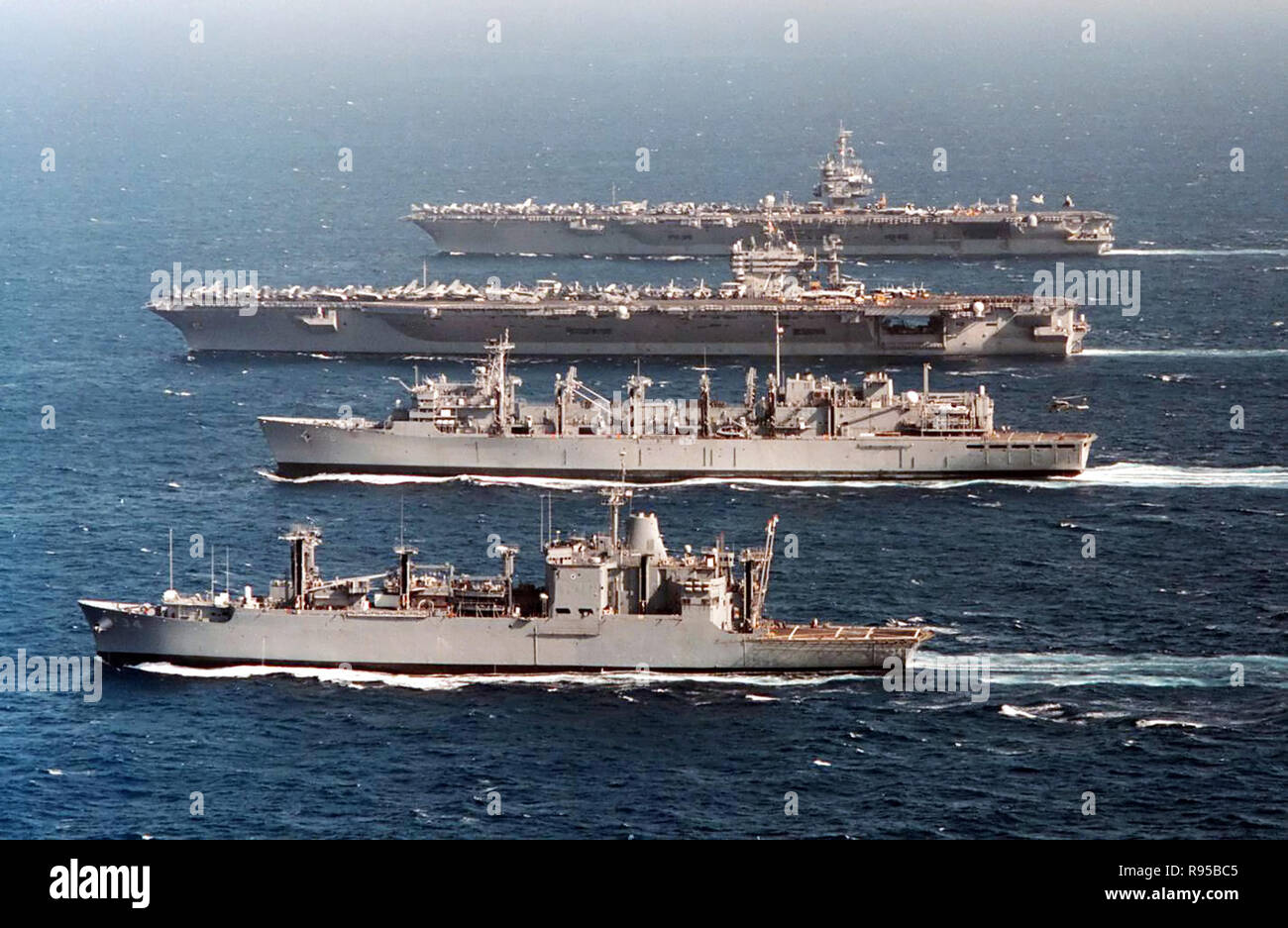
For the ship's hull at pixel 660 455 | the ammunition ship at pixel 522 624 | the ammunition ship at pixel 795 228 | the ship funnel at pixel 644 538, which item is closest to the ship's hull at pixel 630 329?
the ship's hull at pixel 660 455

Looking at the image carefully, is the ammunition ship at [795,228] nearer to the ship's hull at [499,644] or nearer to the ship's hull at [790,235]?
the ship's hull at [790,235]

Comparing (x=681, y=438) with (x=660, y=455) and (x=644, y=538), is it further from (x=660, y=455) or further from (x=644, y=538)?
(x=644, y=538)

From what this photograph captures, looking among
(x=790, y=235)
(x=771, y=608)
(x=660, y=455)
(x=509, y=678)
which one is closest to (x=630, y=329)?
(x=660, y=455)

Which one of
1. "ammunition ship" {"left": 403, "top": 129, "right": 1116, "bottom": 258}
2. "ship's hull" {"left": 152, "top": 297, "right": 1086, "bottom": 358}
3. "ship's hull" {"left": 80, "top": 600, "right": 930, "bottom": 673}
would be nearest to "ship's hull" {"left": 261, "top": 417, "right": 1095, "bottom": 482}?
"ship's hull" {"left": 152, "top": 297, "right": 1086, "bottom": 358}

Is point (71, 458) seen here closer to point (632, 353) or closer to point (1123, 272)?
point (632, 353)
